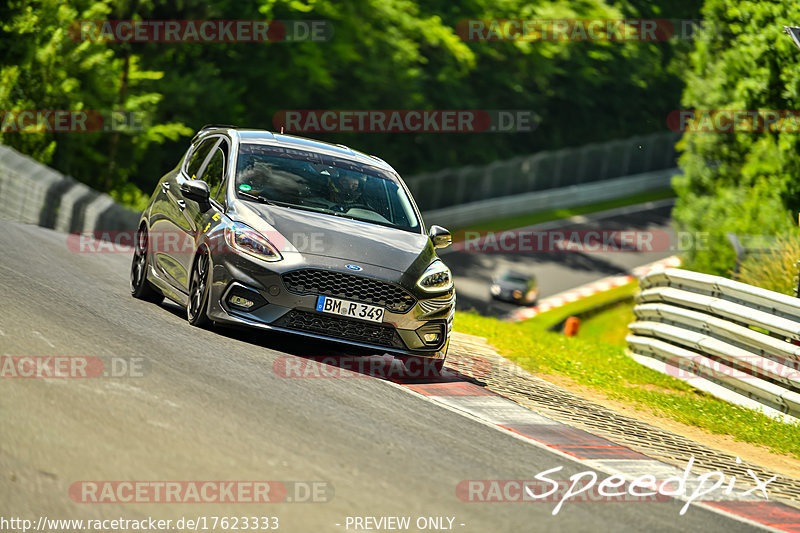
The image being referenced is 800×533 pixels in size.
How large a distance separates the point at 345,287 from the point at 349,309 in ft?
0.59

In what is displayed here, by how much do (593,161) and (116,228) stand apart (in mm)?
41689

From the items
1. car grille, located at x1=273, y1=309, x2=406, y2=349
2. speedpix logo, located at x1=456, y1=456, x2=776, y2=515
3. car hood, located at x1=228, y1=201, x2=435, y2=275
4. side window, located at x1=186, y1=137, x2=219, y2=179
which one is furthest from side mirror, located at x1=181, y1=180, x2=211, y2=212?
speedpix logo, located at x1=456, y1=456, x2=776, y2=515

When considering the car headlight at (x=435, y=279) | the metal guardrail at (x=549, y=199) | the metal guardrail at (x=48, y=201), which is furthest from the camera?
the metal guardrail at (x=549, y=199)

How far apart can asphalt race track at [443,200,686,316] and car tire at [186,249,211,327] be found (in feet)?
84.2

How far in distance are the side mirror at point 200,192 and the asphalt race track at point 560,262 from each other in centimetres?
2547

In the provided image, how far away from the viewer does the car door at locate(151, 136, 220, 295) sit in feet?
32.3
